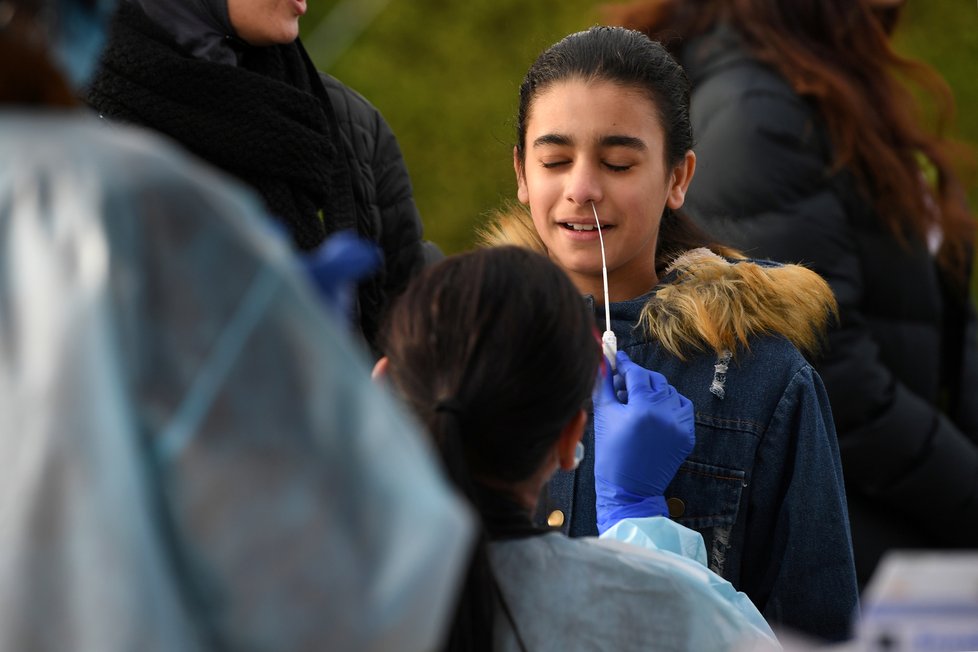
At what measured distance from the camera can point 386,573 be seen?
0.85 metres

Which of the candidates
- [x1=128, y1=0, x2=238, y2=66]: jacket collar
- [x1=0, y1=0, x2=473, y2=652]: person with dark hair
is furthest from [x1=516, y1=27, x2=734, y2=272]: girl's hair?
[x1=0, y1=0, x2=473, y2=652]: person with dark hair

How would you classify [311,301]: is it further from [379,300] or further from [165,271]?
[379,300]

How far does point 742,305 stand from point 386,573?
1.34 metres

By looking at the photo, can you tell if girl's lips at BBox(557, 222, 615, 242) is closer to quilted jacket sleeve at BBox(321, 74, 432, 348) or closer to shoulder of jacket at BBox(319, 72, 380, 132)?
quilted jacket sleeve at BBox(321, 74, 432, 348)

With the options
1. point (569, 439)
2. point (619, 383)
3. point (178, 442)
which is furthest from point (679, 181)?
point (178, 442)

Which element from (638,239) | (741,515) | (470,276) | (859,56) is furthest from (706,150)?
(470,276)

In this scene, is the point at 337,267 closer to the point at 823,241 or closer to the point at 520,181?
the point at 520,181

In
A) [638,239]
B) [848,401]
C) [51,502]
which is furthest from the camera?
[848,401]

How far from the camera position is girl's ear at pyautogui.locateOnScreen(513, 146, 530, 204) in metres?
2.29

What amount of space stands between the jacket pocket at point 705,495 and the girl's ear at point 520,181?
0.54 m

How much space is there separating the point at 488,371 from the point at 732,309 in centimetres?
85

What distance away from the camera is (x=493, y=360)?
4.36 ft

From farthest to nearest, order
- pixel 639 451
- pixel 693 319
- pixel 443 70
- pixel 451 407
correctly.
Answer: pixel 443 70, pixel 693 319, pixel 639 451, pixel 451 407

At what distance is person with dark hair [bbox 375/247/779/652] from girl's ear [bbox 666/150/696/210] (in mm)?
841
